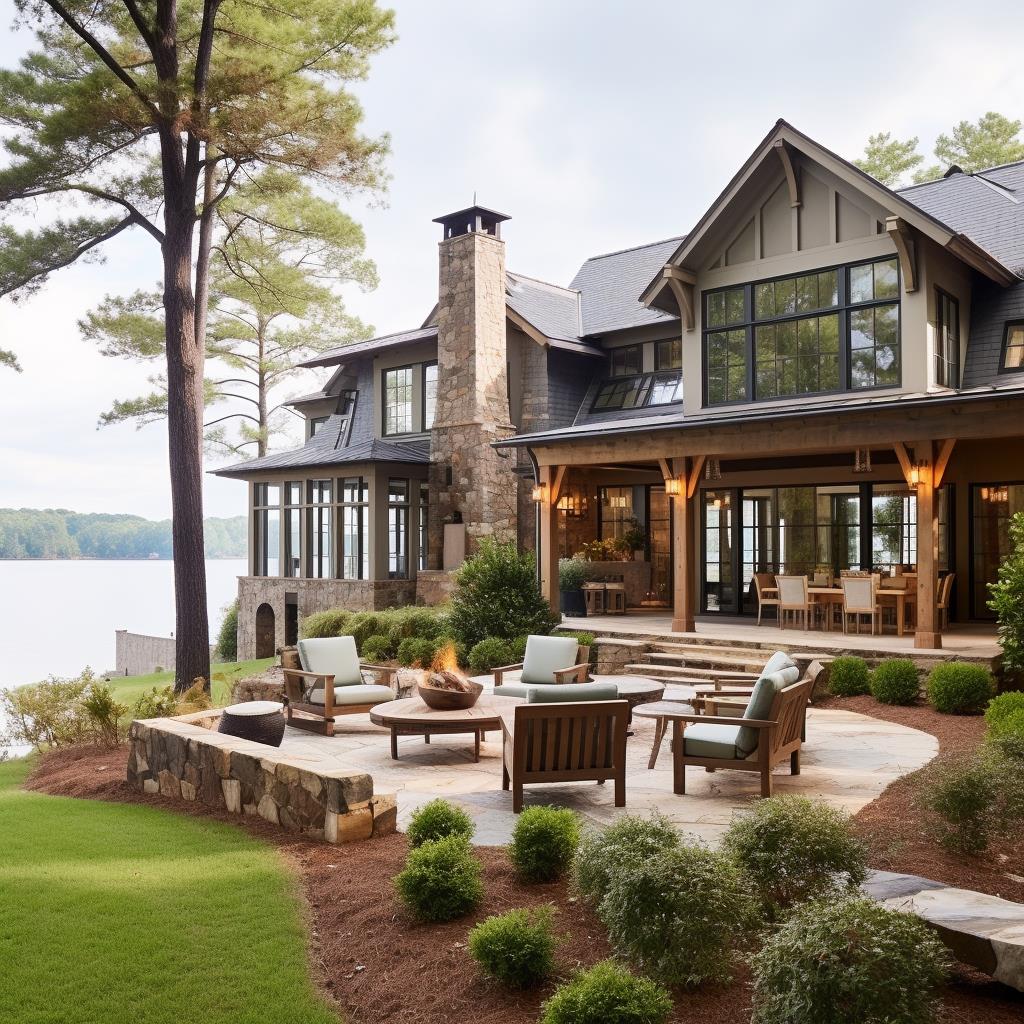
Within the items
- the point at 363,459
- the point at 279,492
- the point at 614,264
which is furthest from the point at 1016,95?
the point at 279,492

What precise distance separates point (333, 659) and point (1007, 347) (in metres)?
10.6

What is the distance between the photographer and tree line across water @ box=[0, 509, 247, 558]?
51.9 meters

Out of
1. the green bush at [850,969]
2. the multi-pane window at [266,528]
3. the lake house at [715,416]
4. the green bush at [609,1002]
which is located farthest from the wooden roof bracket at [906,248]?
the multi-pane window at [266,528]

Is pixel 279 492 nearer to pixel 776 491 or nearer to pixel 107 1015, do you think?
pixel 776 491

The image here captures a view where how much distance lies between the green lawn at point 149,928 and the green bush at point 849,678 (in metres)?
7.32

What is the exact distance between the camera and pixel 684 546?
13.5 m

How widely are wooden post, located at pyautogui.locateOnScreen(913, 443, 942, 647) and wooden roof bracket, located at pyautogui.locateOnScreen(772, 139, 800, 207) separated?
4701mm

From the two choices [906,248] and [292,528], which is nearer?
[906,248]

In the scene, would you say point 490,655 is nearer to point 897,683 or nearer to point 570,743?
point 897,683

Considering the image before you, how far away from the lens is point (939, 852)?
5043mm

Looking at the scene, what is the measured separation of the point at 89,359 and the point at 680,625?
1866 cm

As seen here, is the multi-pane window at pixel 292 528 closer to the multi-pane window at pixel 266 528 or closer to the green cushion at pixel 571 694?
the multi-pane window at pixel 266 528

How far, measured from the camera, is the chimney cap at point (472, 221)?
1995cm

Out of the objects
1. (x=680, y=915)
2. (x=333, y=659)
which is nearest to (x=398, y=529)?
(x=333, y=659)
